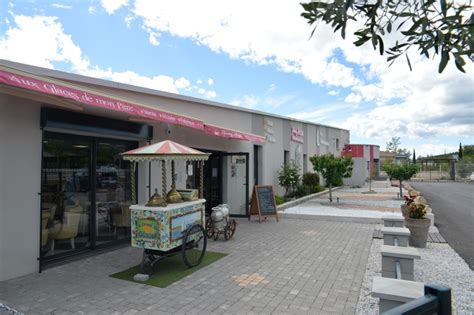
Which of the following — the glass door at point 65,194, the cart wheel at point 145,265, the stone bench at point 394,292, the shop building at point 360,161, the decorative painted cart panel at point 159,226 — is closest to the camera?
the stone bench at point 394,292

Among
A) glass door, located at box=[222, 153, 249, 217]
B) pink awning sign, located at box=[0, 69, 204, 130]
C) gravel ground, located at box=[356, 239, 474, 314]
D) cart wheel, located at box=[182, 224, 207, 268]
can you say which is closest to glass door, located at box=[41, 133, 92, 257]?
Answer: pink awning sign, located at box=[0, 69, 204, 130]

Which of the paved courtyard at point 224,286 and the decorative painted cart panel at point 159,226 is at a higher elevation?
the decorative painted cart panel at point 159,226

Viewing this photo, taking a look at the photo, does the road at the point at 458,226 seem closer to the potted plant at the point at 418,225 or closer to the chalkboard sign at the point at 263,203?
the potted plant at the point at 418,225

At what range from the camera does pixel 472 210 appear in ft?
42.9

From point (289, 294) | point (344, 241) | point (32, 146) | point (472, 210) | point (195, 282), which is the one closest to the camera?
point (289, 294)

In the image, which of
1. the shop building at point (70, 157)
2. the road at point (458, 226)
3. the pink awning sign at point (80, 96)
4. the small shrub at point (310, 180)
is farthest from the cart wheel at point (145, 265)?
the small shrub at point (310, 180)

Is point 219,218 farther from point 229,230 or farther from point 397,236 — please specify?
point 397,236

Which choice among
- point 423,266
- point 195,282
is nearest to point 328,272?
point 423,266

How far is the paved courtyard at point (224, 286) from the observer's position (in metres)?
4.09

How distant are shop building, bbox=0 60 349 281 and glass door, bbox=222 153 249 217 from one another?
1377 mm

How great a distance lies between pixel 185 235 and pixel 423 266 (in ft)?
13.3

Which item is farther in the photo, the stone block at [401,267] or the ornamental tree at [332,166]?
the ornamental tree at [332,166]

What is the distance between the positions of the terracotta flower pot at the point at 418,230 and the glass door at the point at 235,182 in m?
4.99

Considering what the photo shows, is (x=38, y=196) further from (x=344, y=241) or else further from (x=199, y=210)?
(x=344, y=241)
